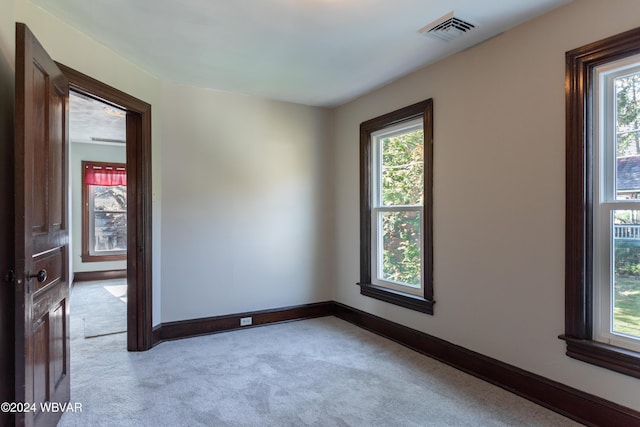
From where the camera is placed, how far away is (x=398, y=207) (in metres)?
3.61

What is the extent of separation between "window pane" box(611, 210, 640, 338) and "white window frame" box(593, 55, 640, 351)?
0.07 ft

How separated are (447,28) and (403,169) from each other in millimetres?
1392

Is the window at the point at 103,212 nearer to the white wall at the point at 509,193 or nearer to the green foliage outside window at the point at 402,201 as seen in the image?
the green foliage outside window at the point at 402,201

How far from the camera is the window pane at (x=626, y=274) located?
1979 millimetres

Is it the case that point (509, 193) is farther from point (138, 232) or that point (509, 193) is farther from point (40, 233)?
point (138, 232)

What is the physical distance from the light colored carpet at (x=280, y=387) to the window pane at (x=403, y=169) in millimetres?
1429

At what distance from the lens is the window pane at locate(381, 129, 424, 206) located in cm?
339

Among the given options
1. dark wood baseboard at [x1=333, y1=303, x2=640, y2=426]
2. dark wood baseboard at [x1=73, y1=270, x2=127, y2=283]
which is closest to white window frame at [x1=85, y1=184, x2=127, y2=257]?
dark wood baseboard at [x1=73, y1=270, x2=127, y2=283]

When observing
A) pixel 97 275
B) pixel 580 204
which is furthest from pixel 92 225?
pixel 580 204

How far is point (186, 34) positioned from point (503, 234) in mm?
2698

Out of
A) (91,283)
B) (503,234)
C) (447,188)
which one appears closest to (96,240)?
(91,283)

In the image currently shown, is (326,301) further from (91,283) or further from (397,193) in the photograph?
(91,283)

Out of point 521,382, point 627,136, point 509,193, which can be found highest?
point 627,136

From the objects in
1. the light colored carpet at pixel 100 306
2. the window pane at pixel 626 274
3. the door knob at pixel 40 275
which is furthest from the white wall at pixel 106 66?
the window pane at pixel 626 274
